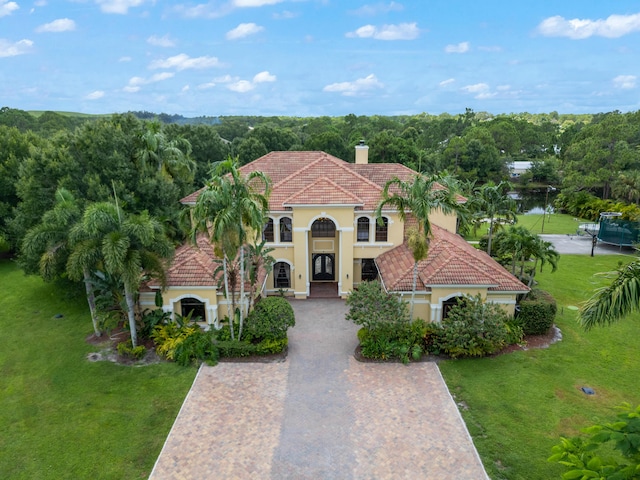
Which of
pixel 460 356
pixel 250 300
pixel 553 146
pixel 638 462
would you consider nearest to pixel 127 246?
pixel 250 300

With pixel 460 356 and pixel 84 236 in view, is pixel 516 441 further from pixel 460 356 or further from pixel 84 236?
pixel 84 236

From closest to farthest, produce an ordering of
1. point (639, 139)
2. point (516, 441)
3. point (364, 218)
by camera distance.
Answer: point (516, 441) → point (364, 218) → point (639, 139)

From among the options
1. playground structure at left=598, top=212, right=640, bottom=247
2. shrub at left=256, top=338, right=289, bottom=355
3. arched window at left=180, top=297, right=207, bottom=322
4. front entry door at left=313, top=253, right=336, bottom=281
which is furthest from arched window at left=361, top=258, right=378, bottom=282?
playground structure at left=598, top=212, right=640, bottom=247

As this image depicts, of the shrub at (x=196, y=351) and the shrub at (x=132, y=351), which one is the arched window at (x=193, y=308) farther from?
the shrub at (x=132, y=351)

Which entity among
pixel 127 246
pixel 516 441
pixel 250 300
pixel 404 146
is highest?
pixel 404 146

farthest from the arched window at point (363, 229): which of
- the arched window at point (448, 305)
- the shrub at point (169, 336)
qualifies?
the shrub at point (169, 336)

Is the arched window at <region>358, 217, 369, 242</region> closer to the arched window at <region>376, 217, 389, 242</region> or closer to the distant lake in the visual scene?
the arched window at <region>376, 217, 389, 242</region>
